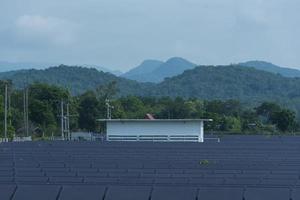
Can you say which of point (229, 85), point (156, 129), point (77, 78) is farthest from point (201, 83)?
point (156, 129)

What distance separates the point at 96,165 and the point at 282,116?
51613 millimetres

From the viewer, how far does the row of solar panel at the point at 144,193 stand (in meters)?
9.06

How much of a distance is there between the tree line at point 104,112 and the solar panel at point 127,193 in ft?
144

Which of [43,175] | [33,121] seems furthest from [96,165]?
[33,121]

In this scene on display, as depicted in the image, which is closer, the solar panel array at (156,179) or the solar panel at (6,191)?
the solar panel array at (156,179)

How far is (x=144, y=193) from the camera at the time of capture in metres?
9.18

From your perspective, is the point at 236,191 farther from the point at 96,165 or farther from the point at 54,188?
the point at 96,165

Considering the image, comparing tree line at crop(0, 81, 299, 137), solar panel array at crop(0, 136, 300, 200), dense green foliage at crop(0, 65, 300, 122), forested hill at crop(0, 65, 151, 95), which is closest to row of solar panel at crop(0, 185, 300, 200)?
solar panel array at crop(0, 136, 300, 200)

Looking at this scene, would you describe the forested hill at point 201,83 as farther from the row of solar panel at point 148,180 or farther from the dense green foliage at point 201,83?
the row of solar panel at point 148,180

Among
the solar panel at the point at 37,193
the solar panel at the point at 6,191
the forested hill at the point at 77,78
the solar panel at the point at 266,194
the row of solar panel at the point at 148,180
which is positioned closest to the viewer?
the solar panel at the point at 266,194

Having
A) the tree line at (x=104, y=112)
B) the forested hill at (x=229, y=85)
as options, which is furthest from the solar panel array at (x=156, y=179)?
the forested hill at (x=229, y=85)

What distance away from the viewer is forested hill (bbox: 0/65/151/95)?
141 meters

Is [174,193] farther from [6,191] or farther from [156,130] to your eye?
[156,130]

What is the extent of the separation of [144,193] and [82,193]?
2.54ft
